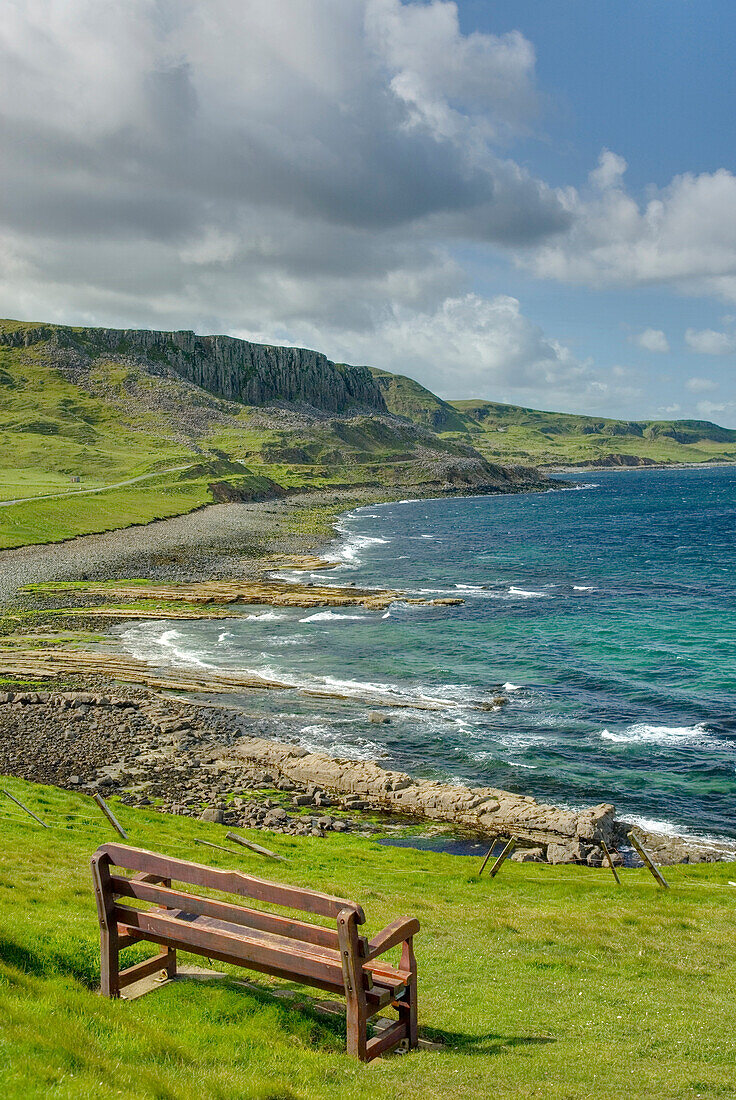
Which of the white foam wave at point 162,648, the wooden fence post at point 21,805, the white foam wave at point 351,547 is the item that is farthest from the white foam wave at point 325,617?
the wooden fence post at point 21,805

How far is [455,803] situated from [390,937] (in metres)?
25.2

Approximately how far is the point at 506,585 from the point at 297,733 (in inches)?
1905

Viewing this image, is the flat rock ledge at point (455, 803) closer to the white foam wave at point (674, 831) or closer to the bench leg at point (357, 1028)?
the white foam wave at point (674, 831)

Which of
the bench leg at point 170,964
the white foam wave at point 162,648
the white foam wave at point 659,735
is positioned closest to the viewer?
the bench leg at point 170,964

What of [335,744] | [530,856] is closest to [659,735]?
[530,856]

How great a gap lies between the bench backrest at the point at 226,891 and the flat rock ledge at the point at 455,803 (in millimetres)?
22470

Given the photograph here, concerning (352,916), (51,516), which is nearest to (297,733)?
(352,916)

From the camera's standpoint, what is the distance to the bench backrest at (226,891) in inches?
388

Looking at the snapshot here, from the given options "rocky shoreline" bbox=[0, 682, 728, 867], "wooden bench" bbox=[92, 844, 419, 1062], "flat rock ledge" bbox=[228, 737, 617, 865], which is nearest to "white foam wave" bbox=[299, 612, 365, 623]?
"rocky shoreline" bbox=[0, 682, 728, 867]

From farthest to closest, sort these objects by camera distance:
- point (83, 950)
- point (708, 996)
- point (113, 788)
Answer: point (113, 788) < point (708, 996) < point (83, 950)

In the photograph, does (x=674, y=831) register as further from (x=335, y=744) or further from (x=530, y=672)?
(x=530, y=672)

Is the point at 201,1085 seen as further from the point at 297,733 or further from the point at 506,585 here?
the point at 506,585

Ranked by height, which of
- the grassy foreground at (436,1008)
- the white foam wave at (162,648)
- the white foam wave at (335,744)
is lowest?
the white foam wave at (335,744)

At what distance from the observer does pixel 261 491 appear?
190 m
